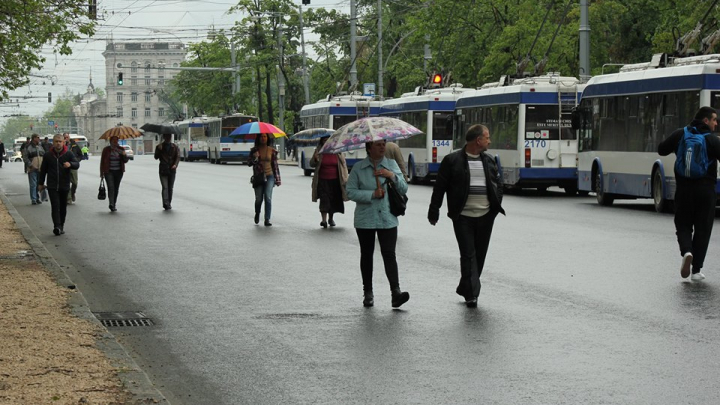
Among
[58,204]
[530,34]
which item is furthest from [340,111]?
[58,204]

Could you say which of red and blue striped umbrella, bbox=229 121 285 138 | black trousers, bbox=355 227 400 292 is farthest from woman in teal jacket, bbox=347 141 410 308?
red and blue striped umbrella, bbox=229 121 285 138

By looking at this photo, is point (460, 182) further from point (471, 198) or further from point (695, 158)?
point (695, 158)

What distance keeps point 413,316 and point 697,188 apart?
3911 millimetres

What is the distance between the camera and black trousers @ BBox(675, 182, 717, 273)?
13617 mm

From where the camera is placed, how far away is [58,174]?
69.3 ft

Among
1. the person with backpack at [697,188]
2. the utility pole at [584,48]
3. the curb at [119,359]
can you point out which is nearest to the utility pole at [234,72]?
the utility pole at [584,48]

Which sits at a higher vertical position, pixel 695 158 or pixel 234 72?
pixel 234 72

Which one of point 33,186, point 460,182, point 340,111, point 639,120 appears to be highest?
point 340,111

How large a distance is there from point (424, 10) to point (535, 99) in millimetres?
24659

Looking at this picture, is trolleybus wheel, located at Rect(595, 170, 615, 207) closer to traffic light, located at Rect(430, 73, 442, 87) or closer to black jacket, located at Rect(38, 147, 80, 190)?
black jacket, located at Rect(38, 147, 80, 190)

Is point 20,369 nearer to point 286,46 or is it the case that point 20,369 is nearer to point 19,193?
point 19,193

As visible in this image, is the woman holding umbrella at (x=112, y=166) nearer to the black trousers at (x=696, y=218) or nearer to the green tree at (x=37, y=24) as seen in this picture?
the green tree at (x=37, y=24)

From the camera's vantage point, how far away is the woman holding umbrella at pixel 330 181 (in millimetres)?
21578

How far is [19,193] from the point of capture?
39.1 meters
